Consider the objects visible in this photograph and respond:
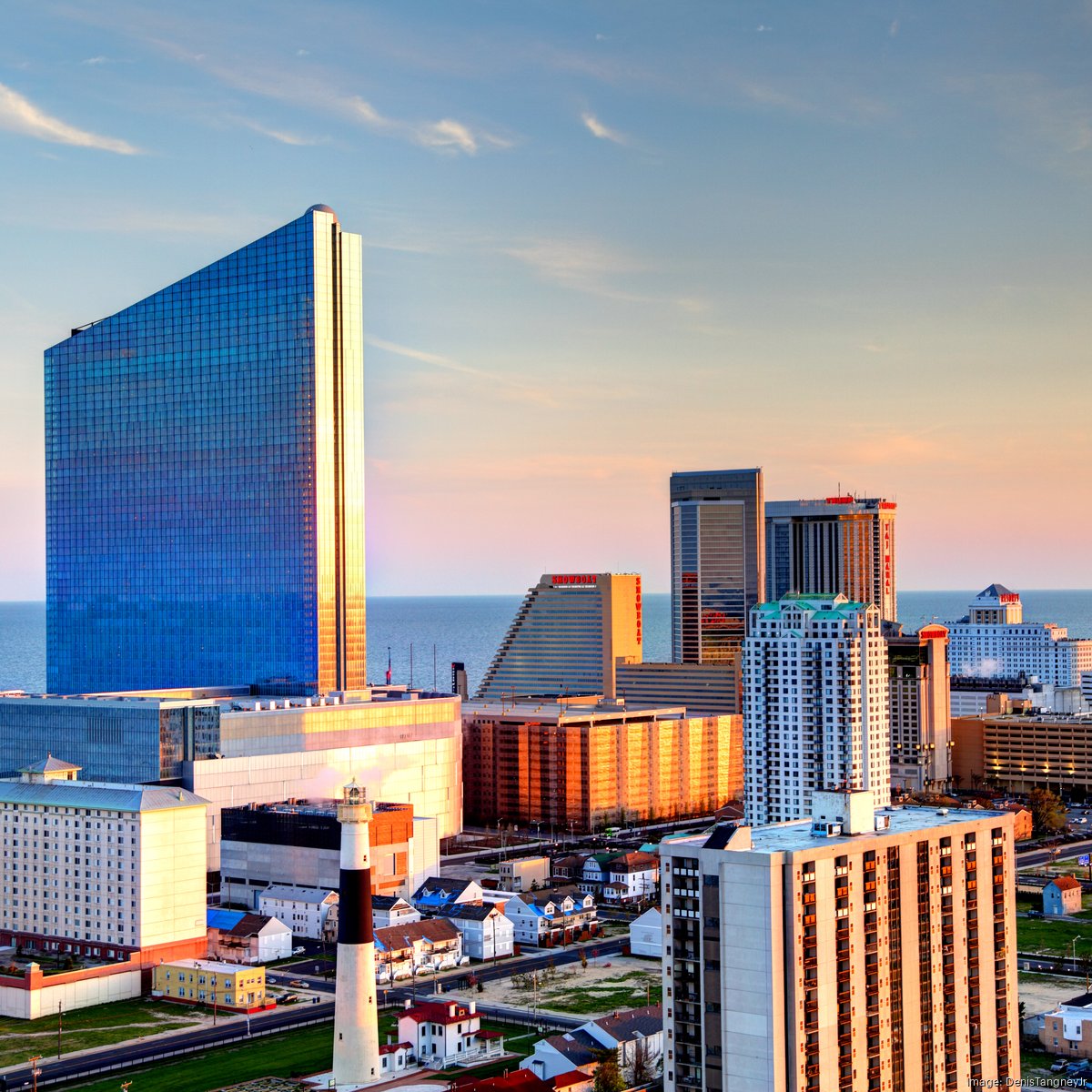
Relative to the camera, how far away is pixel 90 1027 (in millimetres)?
121625

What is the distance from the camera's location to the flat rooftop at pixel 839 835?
7888 cm

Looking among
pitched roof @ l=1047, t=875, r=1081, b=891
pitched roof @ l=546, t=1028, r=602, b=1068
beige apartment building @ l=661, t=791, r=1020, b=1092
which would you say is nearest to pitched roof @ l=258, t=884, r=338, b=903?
pitched roof @ l=546, t=1028, r=602, b=1068

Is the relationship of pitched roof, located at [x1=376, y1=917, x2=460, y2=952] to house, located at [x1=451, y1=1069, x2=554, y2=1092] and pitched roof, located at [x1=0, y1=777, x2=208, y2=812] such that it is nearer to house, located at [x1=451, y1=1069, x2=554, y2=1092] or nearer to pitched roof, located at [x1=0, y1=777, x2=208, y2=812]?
pitched roof, located at [x1=0, y1=777, x2=208, y2=812]

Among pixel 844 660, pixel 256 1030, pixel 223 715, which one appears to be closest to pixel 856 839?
pixel 256 1030

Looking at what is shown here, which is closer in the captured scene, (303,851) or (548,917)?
(548,917)

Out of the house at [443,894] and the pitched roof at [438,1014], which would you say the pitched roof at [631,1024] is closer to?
the pitched roof at [438,1014]

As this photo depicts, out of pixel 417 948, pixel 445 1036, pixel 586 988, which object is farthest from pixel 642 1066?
pixel 417 948

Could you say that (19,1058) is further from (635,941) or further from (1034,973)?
(1034,973)

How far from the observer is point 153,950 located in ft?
447

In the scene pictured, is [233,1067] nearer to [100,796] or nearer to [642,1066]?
[642,1066]

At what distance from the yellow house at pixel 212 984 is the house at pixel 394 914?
653 inches

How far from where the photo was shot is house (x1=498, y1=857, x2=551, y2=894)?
557ft

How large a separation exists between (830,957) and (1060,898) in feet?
308

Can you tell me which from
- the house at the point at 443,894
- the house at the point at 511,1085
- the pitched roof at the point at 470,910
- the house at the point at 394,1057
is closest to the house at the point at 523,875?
the house at the point at 443,894
